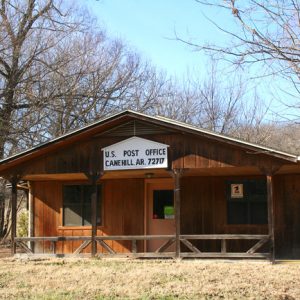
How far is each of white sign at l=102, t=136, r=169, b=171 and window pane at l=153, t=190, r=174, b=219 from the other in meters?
2.82

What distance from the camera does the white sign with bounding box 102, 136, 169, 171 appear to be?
1448cm

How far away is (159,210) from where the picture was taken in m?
17.1

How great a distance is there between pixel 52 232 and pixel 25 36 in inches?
451

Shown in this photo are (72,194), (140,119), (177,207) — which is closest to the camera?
(177,207)

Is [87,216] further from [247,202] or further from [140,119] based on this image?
[247,202]

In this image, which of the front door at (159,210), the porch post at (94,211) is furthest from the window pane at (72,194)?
the porch post at (94,211)

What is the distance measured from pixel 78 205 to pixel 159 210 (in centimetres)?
265

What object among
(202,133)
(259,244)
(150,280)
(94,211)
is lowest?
(150,280)

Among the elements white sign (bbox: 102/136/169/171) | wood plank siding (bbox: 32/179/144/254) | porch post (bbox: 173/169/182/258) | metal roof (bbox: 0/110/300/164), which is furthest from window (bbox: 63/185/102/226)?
porch post (bbox: 173/169/182/258)

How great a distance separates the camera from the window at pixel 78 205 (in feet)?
56.8

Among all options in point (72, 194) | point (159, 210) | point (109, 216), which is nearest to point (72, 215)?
point (72, 194)

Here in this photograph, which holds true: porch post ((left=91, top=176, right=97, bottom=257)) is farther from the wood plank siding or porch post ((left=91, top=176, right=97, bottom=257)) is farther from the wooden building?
the wood plank siding

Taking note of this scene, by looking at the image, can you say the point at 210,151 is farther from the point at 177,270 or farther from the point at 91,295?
the point at 91,295

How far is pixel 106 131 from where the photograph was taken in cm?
1502
